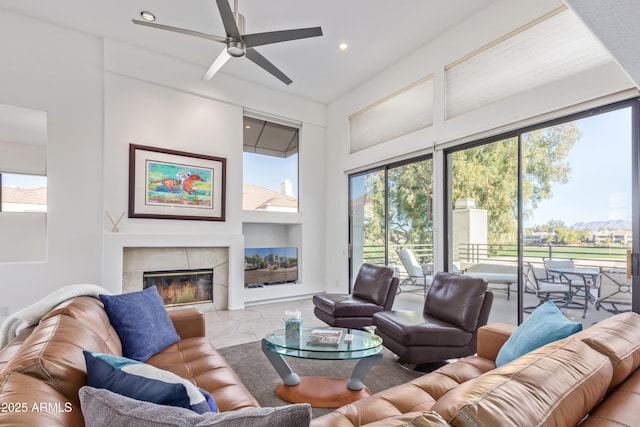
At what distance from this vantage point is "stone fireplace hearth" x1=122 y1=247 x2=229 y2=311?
14.9ft

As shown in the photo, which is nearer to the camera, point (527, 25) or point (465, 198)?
point (527, 25)

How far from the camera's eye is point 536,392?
2.92 ft

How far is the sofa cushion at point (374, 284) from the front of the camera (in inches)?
152

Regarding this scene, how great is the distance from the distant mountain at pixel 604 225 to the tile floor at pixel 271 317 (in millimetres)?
757

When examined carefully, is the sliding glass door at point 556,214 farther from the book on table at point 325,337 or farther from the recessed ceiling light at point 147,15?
the recessed ceiling light at point 147,15

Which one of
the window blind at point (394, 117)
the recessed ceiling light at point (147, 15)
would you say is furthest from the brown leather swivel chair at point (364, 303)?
the recessed ceiling light at point (147, 15)

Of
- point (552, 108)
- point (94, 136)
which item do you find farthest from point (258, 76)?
point (552, 108)

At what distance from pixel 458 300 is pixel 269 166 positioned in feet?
13.6

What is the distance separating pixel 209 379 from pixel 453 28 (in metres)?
4.59

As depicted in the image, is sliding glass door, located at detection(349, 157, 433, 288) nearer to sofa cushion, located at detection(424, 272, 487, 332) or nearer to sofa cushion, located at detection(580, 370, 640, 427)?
sofa cushion, located at detection(424, 272, 487, 332)

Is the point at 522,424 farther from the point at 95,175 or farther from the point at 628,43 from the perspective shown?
the point at 95,175

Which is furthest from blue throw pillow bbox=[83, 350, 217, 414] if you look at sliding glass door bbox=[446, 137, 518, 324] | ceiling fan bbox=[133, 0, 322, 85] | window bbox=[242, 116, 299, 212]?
window bbox=[242, 116, 299, 212]

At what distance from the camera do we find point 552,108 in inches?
124

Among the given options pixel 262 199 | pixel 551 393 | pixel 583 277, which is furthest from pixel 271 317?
pixel 551 393
